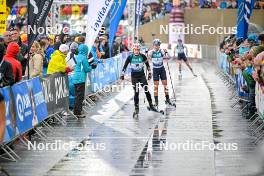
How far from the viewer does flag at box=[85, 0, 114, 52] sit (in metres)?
22.5

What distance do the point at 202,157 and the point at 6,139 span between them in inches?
141

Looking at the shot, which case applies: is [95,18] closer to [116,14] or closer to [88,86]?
[88,86]

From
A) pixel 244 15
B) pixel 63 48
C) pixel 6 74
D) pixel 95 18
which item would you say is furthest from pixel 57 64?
pixel 244 15

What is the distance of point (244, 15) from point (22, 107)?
1595cm

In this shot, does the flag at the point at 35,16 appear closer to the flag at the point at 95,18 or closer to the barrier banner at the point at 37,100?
the barrier banner at the point at 37,100

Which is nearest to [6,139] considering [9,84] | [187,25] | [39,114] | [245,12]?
[9,84]

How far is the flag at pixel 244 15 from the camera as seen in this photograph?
28.6 metres

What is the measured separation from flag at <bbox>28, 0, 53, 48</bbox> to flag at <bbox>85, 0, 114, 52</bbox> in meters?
5.61

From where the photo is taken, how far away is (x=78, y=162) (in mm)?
13539

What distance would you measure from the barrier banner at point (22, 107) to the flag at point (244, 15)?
14.9 m

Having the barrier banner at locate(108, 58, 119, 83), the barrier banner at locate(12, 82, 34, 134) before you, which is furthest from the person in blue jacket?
the barrier banner at locate(108, 58, 119, 83)

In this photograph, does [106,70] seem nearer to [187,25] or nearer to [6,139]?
[6,139]

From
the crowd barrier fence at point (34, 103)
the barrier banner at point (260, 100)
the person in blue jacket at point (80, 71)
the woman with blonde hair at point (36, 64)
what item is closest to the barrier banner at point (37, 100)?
the crowd barrier fence at point (34, 103)

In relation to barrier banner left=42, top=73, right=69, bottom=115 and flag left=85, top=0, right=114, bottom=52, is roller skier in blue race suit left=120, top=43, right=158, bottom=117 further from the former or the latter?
barrier banner left=42, top=73, right=69, bottom=115
